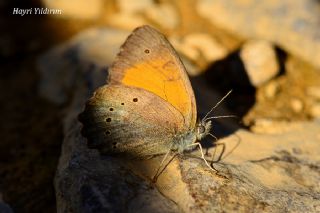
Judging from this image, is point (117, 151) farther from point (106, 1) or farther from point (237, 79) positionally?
point (106, 1)

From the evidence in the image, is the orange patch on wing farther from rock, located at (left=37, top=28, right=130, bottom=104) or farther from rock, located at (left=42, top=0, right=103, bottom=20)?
rock, located at (left=42, top=0, right=103, bottom=20)

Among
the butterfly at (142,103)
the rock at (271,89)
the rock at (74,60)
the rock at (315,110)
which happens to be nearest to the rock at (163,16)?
the rock at (74,60)

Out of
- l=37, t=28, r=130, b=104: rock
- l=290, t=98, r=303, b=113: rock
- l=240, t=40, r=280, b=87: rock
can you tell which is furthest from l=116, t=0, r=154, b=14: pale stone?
l=290, t=98, r=303, b=113: rock

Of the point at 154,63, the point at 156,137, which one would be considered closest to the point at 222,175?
the point at 156,137

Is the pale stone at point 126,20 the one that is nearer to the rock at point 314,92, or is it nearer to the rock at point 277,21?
the rock at point 277,21

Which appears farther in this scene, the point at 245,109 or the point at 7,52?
the point at 7,52

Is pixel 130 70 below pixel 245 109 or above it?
above
